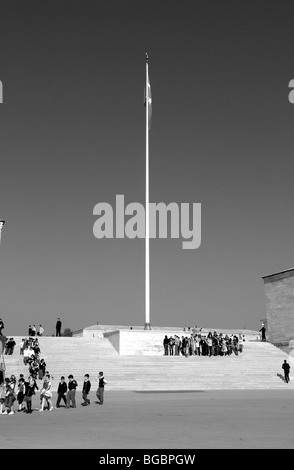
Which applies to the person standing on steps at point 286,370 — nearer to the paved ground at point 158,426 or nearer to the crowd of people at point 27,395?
the paved ground at point 158,426

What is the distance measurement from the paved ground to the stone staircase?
20.5ft

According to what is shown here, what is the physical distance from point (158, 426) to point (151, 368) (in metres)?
14.3

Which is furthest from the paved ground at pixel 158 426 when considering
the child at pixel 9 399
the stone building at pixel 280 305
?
the stone building at pixel 280 305

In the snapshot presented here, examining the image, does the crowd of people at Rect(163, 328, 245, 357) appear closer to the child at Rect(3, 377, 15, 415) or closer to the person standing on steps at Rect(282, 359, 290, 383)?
the person standing on steps at Rect(282, 359, 290, 383)

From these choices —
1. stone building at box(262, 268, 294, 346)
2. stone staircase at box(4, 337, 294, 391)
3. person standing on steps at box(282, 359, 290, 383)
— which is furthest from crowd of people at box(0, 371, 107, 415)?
stone building at box(262, 268, 294, 346)

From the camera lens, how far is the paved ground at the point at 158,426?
8312 millimetres

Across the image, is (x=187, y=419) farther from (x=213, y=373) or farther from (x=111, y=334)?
(x=111, y=334)

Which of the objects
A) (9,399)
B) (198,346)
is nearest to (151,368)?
(198,346)

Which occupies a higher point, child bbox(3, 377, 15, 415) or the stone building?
the stone building

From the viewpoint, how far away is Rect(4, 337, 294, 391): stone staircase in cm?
2264

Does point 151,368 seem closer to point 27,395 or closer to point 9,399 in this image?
point 27,395

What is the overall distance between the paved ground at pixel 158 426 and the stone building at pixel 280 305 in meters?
19.2

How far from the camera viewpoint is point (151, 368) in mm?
24484

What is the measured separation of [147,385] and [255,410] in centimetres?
923
